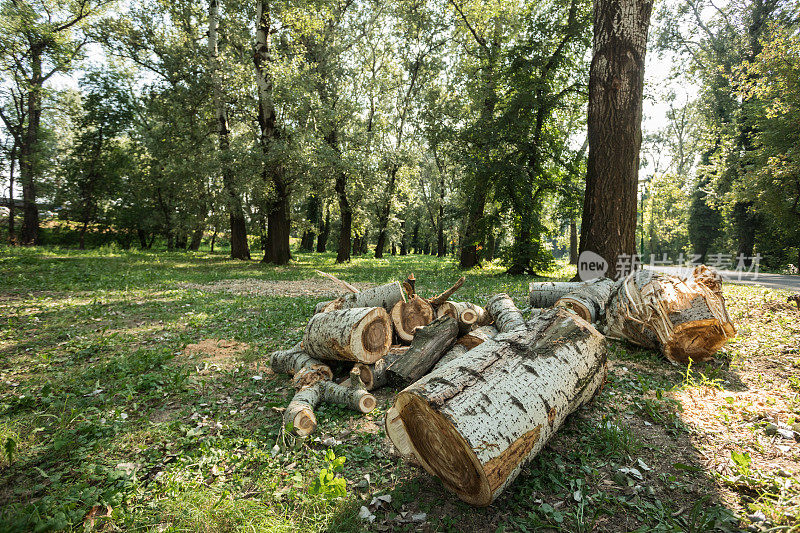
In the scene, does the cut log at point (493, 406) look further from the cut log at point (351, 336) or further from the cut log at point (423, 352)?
the cut log at point (351, 336)

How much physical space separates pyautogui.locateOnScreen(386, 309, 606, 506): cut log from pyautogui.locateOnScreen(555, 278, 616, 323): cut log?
224 cm

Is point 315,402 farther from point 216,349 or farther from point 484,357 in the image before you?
point 216,349

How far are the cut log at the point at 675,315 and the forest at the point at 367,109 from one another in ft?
24.7

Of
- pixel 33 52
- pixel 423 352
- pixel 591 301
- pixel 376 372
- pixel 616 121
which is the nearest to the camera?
pixel 423 352

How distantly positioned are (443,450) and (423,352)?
1.60 m

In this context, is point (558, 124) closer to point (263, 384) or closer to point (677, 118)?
point (263, 384)

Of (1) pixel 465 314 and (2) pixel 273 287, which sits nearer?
(1) pixel 465 314

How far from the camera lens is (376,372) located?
403cm

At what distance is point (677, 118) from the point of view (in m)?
37.9

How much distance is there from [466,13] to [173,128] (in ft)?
50.4

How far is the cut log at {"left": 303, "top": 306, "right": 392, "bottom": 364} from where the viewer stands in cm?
393

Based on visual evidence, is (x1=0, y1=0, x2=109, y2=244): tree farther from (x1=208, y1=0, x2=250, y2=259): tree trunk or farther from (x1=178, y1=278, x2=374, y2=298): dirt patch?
(x1=178, y1=278, x2=374, y2=298): dirt patch

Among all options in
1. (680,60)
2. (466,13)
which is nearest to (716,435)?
(466,13)

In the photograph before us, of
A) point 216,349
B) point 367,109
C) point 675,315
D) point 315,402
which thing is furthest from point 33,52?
point 675,315
